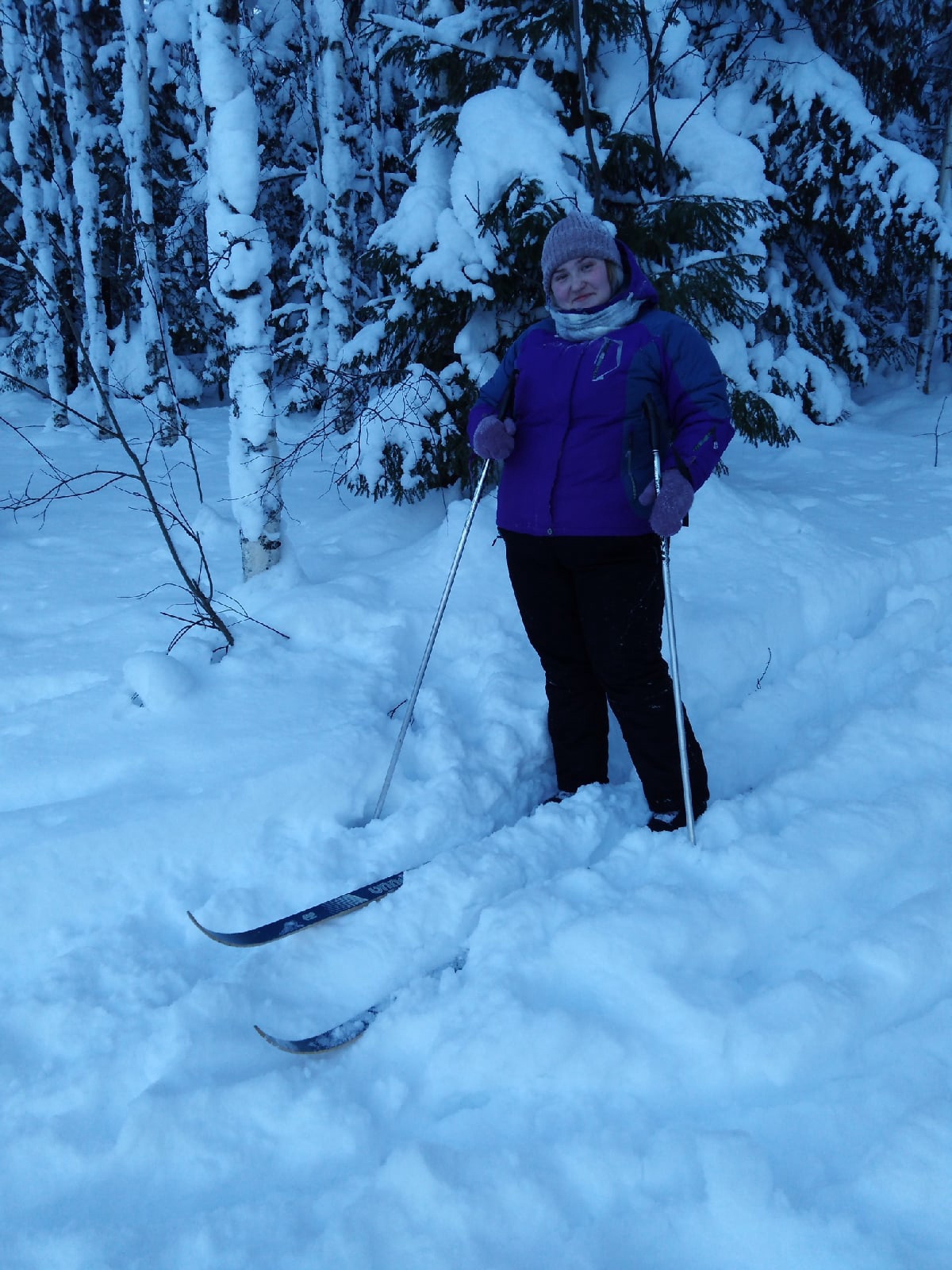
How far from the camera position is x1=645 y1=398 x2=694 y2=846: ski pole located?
8.20 ft

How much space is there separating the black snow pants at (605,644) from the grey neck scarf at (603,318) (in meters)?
0.74

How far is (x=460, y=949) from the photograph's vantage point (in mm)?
2359

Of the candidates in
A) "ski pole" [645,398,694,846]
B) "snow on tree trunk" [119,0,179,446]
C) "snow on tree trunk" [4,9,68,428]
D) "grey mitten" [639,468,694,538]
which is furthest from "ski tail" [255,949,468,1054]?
"snow on tree trunk" [4,9,68,428]

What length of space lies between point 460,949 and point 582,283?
2271 millimetres

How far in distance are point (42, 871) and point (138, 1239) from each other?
49.3 inches

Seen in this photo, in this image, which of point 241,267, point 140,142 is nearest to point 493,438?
point 241,267

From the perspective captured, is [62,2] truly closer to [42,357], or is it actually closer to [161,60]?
[161,60]

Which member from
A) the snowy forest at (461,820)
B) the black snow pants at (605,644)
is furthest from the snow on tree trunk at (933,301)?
the black snow pants at (605,644)

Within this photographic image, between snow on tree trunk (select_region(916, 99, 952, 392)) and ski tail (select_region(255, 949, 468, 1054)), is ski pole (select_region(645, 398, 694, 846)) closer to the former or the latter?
ski tail (select_region(255, 949, 468, 1054))

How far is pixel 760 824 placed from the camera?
2734 mm

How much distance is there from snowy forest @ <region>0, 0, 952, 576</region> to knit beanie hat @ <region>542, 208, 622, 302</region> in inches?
66.6

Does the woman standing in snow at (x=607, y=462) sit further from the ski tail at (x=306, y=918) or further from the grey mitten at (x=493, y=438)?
the ski tail at (x=306, y=918)

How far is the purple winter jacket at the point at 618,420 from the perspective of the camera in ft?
8.21

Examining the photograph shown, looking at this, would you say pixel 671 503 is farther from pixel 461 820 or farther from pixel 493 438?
pixel 461 820
